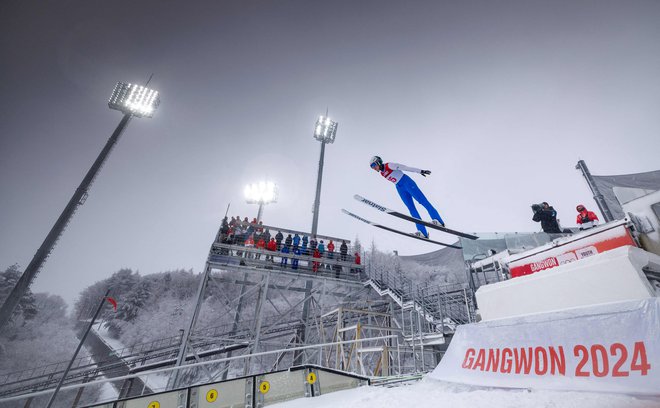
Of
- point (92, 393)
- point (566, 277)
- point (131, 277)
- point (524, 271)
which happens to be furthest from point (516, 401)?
point (131, 277)

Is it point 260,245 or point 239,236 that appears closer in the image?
point 260,245

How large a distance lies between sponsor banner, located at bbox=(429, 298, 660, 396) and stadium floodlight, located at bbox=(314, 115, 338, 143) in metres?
24.6

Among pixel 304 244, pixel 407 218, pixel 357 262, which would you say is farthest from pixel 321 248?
pixel 407 218

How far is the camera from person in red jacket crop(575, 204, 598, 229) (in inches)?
255

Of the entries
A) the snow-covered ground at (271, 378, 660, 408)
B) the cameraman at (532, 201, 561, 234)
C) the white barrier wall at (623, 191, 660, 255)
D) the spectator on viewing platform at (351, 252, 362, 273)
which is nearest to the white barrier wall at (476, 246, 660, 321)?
the white barrier wall at (623, 191, 660, 255)

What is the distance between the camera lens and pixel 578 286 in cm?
468

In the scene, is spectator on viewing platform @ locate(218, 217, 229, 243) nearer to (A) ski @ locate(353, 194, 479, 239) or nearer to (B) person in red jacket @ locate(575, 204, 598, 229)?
(A) ski @ locate(353, 194, 479, 239)

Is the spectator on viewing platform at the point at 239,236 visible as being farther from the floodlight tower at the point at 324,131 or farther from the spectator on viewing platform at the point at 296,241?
the floodlight tower at the point at 324,131

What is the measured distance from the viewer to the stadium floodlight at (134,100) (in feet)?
94.1

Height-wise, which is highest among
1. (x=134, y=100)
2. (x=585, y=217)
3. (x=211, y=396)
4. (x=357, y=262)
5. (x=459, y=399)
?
(x=134, y=100)

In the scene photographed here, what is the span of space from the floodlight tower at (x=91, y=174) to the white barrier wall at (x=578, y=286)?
25360 mm

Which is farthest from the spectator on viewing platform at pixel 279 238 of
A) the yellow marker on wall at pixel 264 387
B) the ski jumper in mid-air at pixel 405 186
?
the yellow marker on wall at pixel 264 387

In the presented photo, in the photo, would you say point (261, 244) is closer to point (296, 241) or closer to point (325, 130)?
point (296, 241)

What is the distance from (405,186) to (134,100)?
3272 cm
